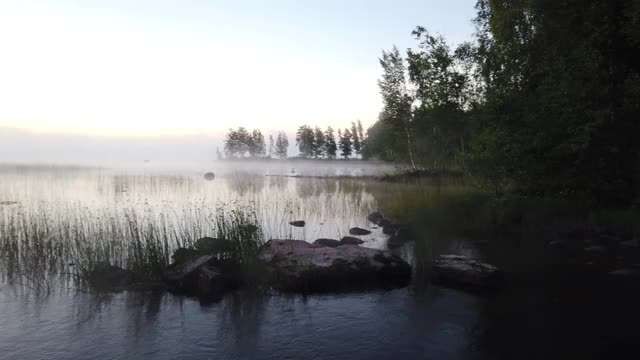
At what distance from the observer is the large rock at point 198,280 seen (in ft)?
41.0

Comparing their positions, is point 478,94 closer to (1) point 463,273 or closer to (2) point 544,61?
(2) point 544,61

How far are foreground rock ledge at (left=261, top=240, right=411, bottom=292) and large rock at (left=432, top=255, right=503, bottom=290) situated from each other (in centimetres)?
109

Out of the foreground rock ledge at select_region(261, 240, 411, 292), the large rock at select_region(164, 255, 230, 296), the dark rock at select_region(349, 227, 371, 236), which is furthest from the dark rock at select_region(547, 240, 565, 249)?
the large rock at select_region(164, 255, 230, 296)

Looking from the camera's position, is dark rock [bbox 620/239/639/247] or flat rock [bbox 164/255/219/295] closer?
flat rock [bbox 164/255/219/295]

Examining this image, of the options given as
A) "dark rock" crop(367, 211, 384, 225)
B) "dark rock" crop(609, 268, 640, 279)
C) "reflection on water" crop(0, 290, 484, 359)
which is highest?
"dark rock" crop(367, 211, 384, 225)

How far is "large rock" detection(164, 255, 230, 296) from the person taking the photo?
12.5 metres

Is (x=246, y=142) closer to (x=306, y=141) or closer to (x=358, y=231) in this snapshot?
(x=306, y=141)

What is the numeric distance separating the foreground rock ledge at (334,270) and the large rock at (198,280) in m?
1.61

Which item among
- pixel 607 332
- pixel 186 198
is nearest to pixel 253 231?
pixel 607 332

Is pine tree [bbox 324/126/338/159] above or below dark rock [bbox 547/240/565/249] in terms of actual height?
above

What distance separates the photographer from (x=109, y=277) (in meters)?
13.1

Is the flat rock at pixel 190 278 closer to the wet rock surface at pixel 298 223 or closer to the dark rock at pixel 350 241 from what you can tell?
the dark rock at pixel 350 241

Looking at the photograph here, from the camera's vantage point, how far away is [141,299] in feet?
39.5

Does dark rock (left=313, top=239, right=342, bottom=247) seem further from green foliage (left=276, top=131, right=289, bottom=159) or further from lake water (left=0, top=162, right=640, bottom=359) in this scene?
green foliage (left=276, top=131, right=289, bottom=159)
